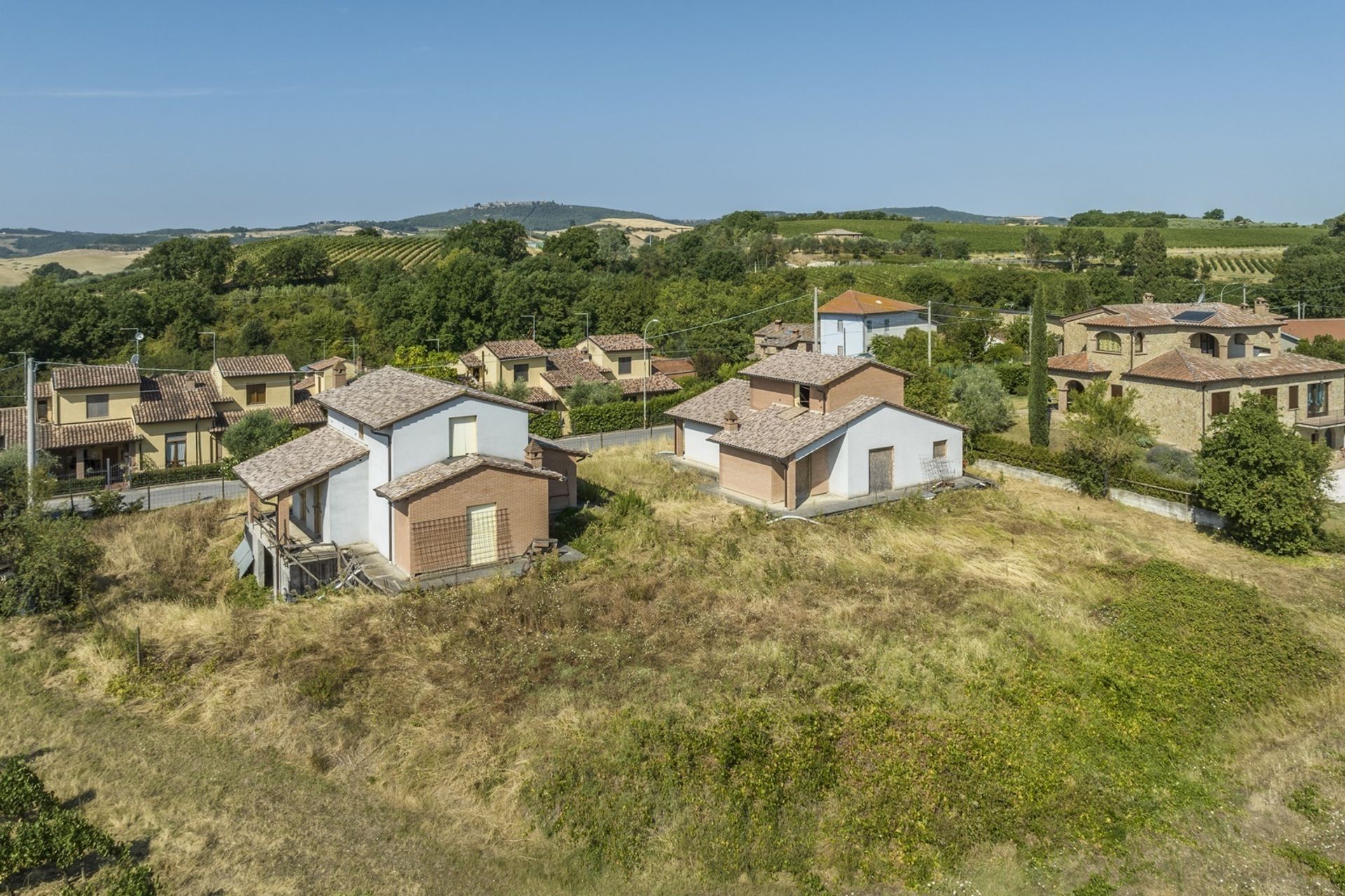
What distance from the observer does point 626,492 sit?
104 ft

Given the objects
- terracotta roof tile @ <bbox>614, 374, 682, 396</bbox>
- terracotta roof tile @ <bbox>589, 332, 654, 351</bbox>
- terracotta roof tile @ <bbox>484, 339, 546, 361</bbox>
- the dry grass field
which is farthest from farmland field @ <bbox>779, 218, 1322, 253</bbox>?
the dry grass field

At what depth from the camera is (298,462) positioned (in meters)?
26.6

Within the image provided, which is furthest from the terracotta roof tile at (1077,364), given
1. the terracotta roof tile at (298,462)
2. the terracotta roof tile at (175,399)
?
the terracotta roof tile at (175,399)

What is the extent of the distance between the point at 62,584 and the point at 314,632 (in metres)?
7.78

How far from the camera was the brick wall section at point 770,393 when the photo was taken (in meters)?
34.1

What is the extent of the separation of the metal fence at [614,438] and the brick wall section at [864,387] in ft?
47.7

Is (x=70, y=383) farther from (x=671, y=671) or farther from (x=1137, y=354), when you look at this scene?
(x=1137, y=354)

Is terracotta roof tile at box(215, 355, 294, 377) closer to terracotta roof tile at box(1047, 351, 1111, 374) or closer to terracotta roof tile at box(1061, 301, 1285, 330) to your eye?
terracotta roof tile at box(1047, 351, 1111, 374)

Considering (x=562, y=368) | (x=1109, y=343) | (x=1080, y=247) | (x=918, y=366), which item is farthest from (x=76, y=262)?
(x=1109, y=343)

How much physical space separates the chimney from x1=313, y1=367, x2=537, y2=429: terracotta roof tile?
3.73ft

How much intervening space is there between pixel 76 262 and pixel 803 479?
142557 mm

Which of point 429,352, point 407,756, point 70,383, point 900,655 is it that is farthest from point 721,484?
point 429,352

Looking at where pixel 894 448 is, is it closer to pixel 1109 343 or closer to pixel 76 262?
pixel 1109 343

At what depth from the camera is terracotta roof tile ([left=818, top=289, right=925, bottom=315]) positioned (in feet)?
200
